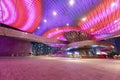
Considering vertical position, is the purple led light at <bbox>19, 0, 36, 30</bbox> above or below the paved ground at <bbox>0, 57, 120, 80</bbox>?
above

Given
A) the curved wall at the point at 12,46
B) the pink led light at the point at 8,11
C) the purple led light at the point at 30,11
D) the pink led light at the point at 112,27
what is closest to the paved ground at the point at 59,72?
the purple led light at the point at 30,11

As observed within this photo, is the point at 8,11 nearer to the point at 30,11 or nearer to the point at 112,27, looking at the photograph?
the point at 30,11

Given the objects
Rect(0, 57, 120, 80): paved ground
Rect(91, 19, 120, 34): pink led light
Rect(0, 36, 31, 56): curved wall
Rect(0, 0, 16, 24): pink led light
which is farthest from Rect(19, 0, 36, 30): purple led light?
Rect(91, 19, 120, 34): pink led light

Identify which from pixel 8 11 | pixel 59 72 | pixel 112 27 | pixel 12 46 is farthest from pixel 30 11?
pixel 59 72

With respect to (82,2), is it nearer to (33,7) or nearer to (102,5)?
(102,5)

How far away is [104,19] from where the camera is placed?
1008 inches

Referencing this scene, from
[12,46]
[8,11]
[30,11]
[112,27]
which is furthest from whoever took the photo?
[12,46]

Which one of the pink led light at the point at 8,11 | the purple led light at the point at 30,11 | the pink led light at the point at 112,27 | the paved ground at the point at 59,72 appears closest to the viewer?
the paved ground at the point at 59,72

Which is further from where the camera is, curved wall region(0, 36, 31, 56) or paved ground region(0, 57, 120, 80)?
curved wall region(0, 36, 31, 56)

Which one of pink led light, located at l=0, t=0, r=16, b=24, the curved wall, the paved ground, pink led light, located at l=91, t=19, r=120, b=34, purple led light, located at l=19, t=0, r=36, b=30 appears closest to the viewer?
the paved ground

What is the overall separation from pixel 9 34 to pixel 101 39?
23.5m

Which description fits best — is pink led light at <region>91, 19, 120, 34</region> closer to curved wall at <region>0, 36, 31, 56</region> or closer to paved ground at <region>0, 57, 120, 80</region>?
paved ground at <region>0, 57, 120, 80</region>

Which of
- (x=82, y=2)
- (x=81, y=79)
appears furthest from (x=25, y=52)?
(x=81, y=79)

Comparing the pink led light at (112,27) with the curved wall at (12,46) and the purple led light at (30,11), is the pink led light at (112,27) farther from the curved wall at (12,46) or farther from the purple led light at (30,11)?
the curved wall at (12,46)
